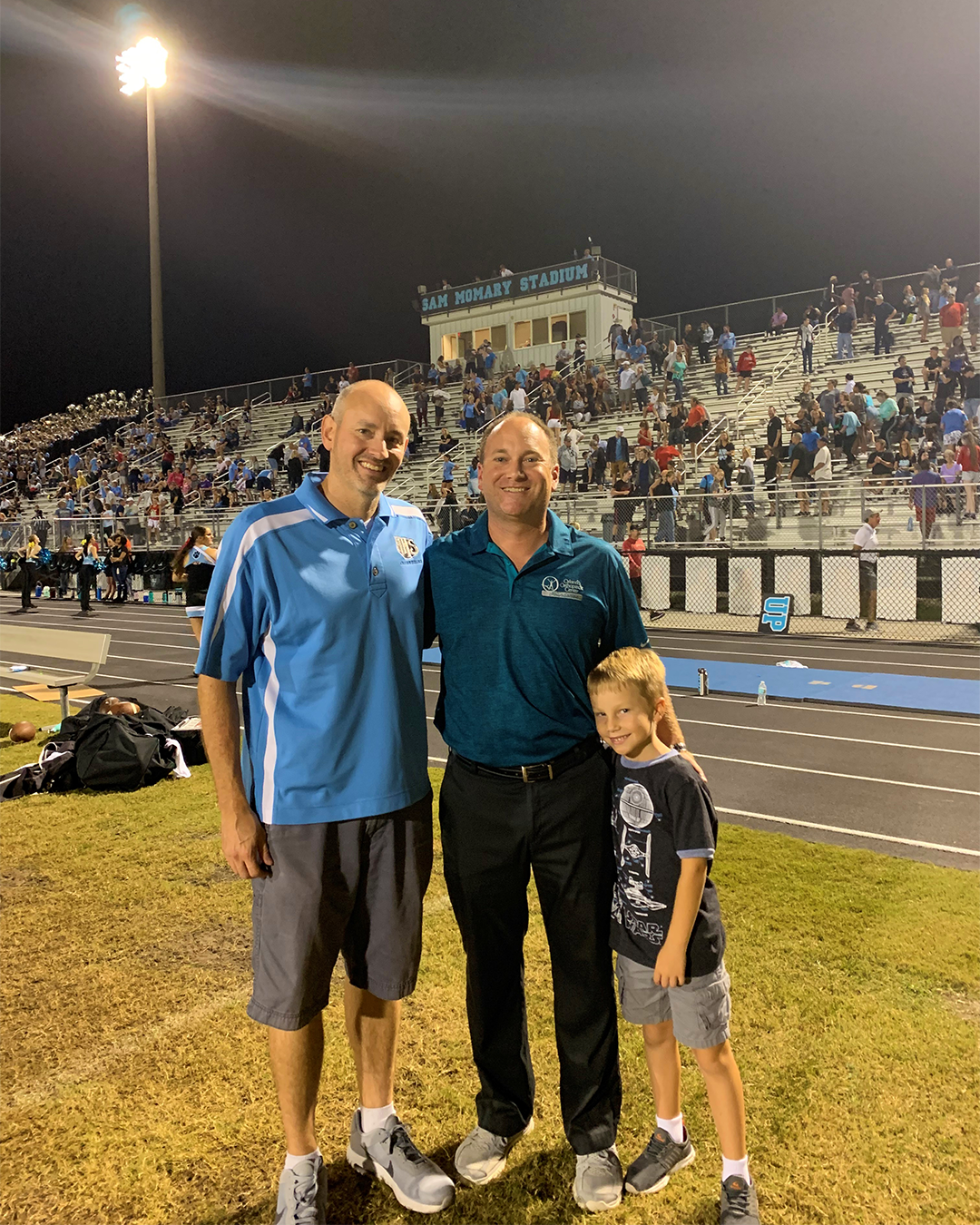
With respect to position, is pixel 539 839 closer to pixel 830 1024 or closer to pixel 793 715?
pixel 830 1024

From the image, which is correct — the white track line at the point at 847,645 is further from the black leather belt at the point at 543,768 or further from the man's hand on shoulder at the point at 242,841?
the man's hand on shoulder at the point at 242,841

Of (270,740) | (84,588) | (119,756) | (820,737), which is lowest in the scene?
(820,737)

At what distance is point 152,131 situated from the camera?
39.5 metres

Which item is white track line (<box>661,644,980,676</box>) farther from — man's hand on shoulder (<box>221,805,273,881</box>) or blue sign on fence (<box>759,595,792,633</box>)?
man's hand on shoulder (<box>221,805,273,881</box>)

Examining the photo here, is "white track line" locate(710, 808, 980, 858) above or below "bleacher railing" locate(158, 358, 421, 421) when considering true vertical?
below

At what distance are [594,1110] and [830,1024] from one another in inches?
Answer: 49.5

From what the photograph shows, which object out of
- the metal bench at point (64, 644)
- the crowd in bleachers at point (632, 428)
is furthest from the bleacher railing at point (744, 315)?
the metal bench at point (64, 644)

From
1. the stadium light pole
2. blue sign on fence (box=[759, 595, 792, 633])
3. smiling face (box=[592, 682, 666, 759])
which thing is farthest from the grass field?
the stadium light pole

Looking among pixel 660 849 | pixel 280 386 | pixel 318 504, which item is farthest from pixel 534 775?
pixel 280 386

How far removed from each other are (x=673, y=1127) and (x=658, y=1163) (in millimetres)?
111

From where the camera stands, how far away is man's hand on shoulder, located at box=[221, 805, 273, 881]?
2475 mm

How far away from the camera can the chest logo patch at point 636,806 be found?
2494 millimetres

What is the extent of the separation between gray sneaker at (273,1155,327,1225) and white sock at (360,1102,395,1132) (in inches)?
9.0

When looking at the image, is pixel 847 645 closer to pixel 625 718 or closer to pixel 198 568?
pixel 198 568
